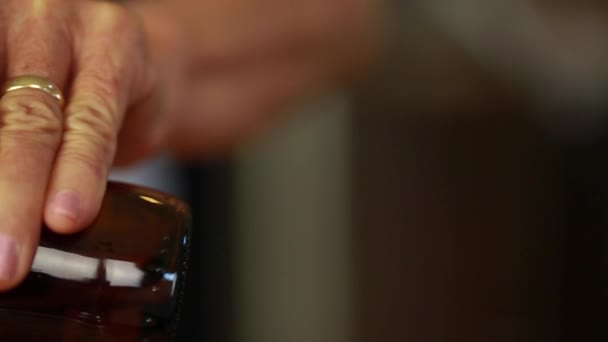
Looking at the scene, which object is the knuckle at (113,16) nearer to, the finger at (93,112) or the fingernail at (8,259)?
the finger at (93,112)

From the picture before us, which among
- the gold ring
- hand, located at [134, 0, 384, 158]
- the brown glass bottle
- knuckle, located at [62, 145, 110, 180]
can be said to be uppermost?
hand, located at [134, 0, 384, 158]

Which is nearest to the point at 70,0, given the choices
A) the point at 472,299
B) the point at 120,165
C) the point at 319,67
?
the point at 120,165

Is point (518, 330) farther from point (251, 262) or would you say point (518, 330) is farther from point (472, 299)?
point (251, 262)

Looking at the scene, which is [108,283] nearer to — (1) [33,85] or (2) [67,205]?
(2) [67,205]

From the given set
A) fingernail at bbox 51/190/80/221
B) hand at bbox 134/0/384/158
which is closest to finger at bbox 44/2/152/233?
fingernail at bbox 51/190/80/221

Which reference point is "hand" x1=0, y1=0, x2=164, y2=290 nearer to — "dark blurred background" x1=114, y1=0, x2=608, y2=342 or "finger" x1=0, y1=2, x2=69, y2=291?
"finger" x1=0, y1=2, x2=69, y2=291

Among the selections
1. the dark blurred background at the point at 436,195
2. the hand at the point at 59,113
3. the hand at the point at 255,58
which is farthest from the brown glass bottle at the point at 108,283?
the dark blurred background at the point at 436,195

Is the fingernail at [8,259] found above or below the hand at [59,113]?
below
